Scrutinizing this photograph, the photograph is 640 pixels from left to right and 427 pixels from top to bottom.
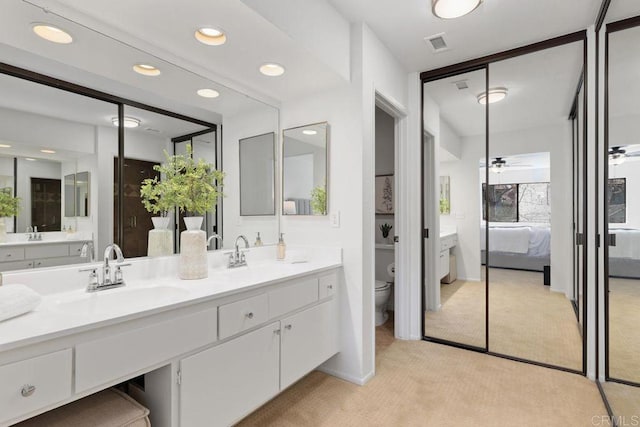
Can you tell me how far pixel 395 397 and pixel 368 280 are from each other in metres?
0.76

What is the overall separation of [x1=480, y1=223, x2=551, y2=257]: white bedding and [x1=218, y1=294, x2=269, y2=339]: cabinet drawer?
5.52m

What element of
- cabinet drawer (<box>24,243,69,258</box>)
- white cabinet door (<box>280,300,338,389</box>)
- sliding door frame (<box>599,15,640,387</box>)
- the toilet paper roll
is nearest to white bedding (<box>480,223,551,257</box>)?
the toilet paper roll

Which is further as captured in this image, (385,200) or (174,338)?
(385,200)

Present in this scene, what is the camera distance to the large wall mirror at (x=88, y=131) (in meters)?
1.46

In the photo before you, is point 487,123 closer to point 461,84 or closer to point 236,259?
point 461,84

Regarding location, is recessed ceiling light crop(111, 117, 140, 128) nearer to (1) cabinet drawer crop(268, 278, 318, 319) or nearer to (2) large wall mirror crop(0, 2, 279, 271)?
(2) large wall mirror crop(0, 2, 279, 271)

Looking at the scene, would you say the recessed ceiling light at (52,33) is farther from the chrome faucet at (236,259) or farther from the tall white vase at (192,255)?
the chrome faucet at (236,259)

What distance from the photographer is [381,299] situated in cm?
328

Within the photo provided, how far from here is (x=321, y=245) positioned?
2482 mm

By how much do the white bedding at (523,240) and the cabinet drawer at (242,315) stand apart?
18.1ft

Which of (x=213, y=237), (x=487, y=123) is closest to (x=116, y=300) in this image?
(x=213, y=237)

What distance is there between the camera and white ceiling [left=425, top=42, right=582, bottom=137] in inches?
115

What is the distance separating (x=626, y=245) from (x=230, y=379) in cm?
218

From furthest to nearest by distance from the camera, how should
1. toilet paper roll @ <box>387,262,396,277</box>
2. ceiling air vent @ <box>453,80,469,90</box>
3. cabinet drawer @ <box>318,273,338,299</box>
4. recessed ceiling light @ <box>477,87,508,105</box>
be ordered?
1. toilet paper roll @ <box>387,262,396,277</box>
2. recessed ceiling light @ <box>477,87,508,105</box>
3. ceiling air vent @ <box>453,80,469,90</box>
4. cabinet drawer @ <box>318,273,338,299</box>
